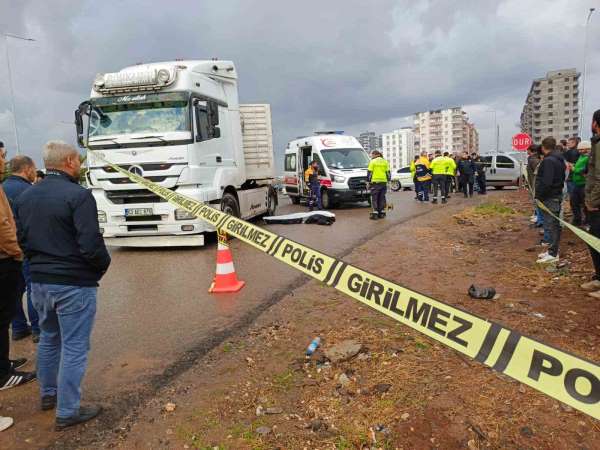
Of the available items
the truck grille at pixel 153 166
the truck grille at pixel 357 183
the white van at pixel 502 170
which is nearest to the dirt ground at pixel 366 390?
the truck grille at pixel 153 166

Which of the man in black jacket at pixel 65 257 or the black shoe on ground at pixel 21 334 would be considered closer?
the man in black jacket at pixel 65 257

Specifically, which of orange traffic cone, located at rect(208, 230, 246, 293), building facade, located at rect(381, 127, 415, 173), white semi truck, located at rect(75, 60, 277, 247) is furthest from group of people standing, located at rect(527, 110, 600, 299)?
building facade, located at rect(381, 127, 415, 173)

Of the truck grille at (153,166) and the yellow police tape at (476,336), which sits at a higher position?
the truck grille at (153,166)

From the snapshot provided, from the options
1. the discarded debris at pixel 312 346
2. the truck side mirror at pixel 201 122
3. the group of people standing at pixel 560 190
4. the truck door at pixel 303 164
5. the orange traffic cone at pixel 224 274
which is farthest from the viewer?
the truck door at pixel 303 164

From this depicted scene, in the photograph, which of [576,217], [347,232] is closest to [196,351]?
[347,232]

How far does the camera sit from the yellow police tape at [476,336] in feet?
6.13

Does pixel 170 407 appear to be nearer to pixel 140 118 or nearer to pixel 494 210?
pixel 140 118

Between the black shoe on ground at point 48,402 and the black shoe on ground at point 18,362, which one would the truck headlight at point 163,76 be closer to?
the black shoe on ground at point 18,362

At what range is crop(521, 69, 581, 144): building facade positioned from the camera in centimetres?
11756

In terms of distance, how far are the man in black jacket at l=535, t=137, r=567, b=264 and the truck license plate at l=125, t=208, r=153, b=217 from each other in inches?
274

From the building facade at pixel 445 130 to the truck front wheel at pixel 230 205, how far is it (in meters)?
138

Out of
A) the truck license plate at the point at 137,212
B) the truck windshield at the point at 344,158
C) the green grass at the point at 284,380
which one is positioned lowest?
Answer: the green grass at the point at 284,380

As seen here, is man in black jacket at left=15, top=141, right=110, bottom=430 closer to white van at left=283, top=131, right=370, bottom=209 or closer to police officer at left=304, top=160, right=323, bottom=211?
police officer at left=304, top=160, right=323, bottom=211

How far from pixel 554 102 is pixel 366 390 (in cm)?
13912
